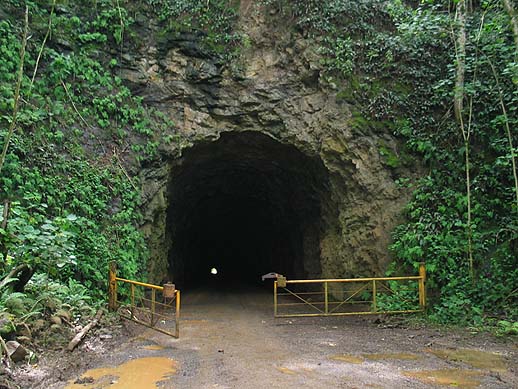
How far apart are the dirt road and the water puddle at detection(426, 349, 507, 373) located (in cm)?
1

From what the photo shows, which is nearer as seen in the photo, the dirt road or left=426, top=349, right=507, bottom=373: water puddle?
the dirt road

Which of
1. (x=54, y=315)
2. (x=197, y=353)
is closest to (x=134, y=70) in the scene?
(x=54, y=315)

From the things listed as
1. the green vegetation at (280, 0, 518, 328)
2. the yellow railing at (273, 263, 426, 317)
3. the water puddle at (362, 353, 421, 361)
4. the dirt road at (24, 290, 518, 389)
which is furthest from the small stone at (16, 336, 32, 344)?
the green vegetation at (280, 0, 518, 328)

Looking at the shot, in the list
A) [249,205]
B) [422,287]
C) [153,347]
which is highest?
[249,205]

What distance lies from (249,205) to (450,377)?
49.2 ft

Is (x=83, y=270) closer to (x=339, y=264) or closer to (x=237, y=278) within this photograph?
(x=339, y=264)

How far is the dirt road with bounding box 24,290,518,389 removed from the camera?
4652 millimetres

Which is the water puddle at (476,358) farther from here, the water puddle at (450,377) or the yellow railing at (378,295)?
the yellow railing at (378,295)

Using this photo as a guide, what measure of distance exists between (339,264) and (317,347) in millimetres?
4912

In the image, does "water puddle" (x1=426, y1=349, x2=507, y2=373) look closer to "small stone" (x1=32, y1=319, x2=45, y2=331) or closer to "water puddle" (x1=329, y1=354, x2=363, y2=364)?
"water puddle" (x1=329, y1=354, x2=363, y2=364)

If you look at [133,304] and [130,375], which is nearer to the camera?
[130,375]

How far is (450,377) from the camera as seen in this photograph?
192 inches

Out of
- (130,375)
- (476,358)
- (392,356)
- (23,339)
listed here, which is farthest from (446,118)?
(23,339)

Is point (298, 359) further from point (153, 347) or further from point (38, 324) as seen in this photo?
point (38, 324)
